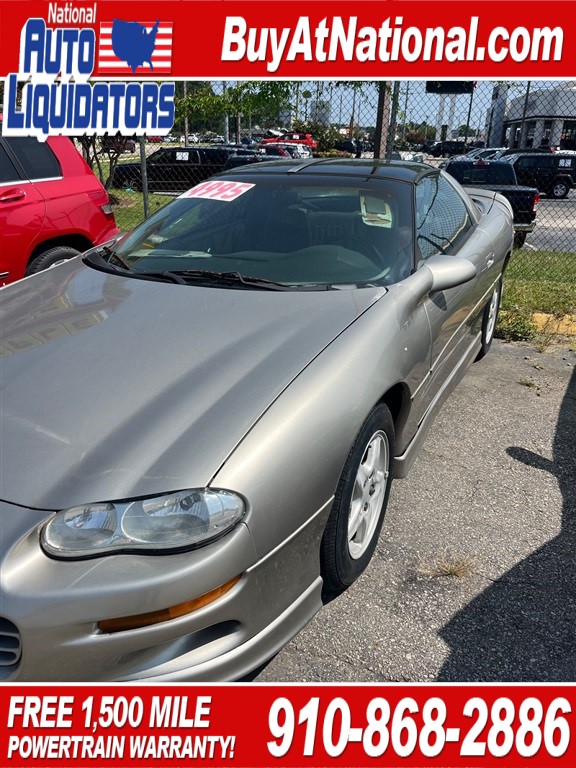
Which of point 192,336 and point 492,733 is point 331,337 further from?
point 492,733

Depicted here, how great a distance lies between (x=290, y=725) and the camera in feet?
6.53

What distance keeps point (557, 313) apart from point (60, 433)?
527 cm

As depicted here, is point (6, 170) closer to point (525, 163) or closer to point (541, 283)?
point (541, 283)

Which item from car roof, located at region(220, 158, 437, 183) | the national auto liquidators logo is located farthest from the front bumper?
the national auto liquidators logo

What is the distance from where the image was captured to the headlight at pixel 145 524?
1.70m

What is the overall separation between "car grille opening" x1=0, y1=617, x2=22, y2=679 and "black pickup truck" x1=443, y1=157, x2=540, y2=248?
10203 mm

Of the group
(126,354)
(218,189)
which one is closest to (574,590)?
(126,354)

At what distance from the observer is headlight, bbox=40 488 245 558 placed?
1.70 m

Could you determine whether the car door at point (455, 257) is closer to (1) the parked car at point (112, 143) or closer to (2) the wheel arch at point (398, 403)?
(2) the wheel arch at point (398, 403)

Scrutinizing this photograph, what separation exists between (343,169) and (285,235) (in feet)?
2.41

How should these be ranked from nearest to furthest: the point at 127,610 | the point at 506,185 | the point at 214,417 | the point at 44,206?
the point at 127,610 < the point at 214,417 < the point at 44,206 < the point at 506,185

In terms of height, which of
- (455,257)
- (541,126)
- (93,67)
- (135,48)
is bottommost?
(455,257)

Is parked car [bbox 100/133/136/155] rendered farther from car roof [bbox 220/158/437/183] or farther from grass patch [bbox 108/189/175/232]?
car roof [bbox 220/158/437/183]

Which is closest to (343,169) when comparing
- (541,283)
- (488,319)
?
(488,319)
